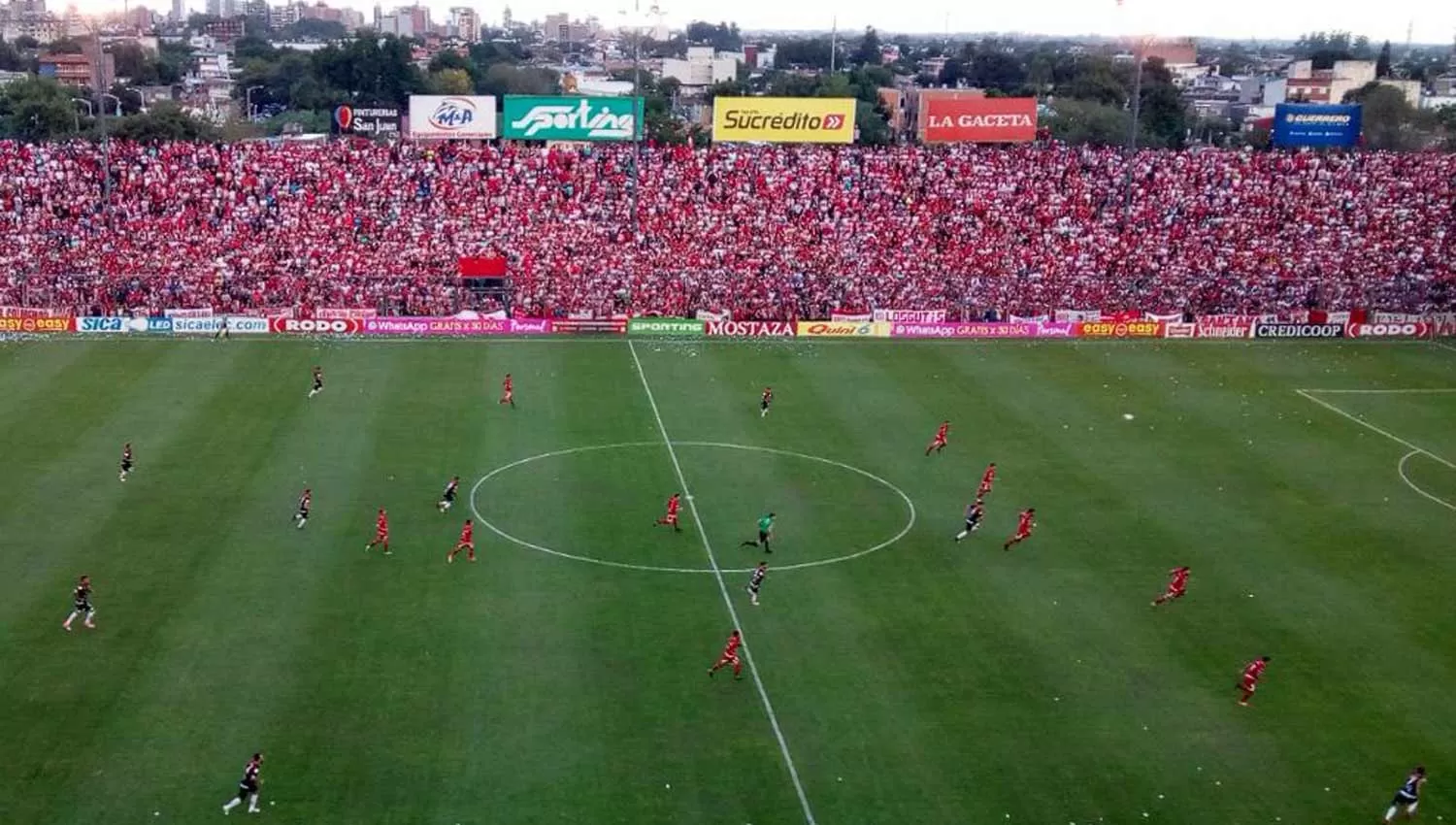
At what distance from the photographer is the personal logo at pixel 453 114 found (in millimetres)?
73312

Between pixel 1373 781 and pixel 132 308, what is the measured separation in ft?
173

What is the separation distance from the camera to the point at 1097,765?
79.8 ft

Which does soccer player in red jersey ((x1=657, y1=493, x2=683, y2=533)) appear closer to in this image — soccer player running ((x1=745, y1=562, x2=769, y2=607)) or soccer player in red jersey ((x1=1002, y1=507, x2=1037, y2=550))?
soccer player running ((x1=745, y1=562, x2=769, y2=607))

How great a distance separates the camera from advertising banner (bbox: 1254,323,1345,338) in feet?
211

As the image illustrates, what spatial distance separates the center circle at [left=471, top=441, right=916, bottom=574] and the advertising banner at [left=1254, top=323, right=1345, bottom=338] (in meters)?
31.8

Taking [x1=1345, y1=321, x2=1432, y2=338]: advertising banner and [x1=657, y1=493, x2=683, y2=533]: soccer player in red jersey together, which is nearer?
[x1=657, y1=493, x2=683, y2=533]: soccer player in red jersey

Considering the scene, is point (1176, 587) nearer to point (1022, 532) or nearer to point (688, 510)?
point (1022, 532)

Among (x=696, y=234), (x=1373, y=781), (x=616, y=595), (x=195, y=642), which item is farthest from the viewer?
(x=696, y=234)

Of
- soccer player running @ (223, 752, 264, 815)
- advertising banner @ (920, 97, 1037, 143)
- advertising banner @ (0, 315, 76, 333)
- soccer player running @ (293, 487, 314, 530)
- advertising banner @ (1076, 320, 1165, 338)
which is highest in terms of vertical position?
advertising banner @ (920, 97, 1037, 143)

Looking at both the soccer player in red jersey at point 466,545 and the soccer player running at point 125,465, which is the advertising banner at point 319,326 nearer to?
the soccer player running at point 125,465

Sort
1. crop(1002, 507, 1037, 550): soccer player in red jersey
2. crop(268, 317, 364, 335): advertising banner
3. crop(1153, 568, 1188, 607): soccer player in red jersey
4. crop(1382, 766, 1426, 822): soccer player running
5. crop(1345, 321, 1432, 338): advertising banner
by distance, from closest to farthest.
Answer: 1. crop(1382, 766, 1426, 822): soccer player running
2. crop(1153, 568, 1188, 607): soccer player in red jersey
3. crop(1002, 507, 1037, 550): soccer player in red jersey
4. crop(268, 317, 364, 335): advertising banner
5. crop(1345, 321, 1432, 338): advertising banner

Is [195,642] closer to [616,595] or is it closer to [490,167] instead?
[616,595]

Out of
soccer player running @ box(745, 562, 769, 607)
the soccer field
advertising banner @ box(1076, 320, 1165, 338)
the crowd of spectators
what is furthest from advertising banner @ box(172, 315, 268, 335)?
advertising banner @ box(1076, 320, 1165, 338)

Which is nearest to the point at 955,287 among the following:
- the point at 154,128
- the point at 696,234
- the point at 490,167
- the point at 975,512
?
the point at 696,234
